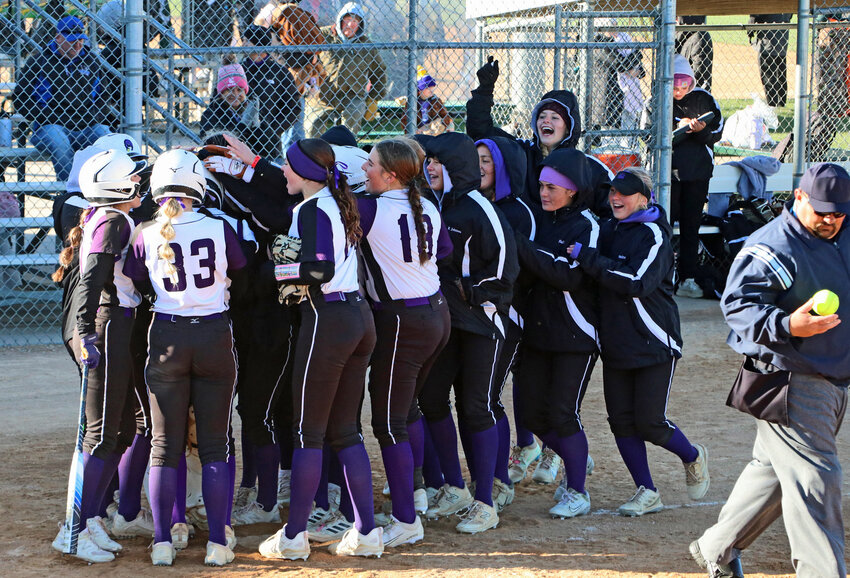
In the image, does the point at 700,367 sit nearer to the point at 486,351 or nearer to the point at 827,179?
the point at 486,351

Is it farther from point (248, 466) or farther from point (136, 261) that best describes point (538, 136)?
point (136, 261)

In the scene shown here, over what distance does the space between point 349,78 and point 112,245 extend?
5.20 meters

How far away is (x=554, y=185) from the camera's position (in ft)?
16.8

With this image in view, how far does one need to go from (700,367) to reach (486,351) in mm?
3863

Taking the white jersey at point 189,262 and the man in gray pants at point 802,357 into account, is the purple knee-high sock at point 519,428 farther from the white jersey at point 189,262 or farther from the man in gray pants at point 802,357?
the white jersey at point 189,262

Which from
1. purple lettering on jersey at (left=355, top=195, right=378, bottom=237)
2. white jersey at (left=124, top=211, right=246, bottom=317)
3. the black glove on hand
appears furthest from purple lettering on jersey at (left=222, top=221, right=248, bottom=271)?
the black glove on hand

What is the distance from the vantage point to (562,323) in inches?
A: 201

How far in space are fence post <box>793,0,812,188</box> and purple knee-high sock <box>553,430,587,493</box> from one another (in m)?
6.32

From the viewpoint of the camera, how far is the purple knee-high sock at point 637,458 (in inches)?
201

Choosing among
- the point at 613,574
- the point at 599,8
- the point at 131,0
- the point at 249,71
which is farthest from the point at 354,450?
the point at 599,8

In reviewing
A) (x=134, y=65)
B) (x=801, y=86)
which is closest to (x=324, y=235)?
(x=134, y=65)

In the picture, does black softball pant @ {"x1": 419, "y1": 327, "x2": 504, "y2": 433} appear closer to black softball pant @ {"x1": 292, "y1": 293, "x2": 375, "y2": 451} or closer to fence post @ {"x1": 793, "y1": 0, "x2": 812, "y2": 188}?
black softball pant @ {"x1": 292, "y1": 293, "x2": 375, "y2": 451}

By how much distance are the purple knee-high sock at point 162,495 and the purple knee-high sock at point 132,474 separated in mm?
338

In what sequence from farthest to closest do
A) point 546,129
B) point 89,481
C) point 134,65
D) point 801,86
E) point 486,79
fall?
point 801,86 → point 134,65 → point 486,79 → point 546,129 → point 89,481
